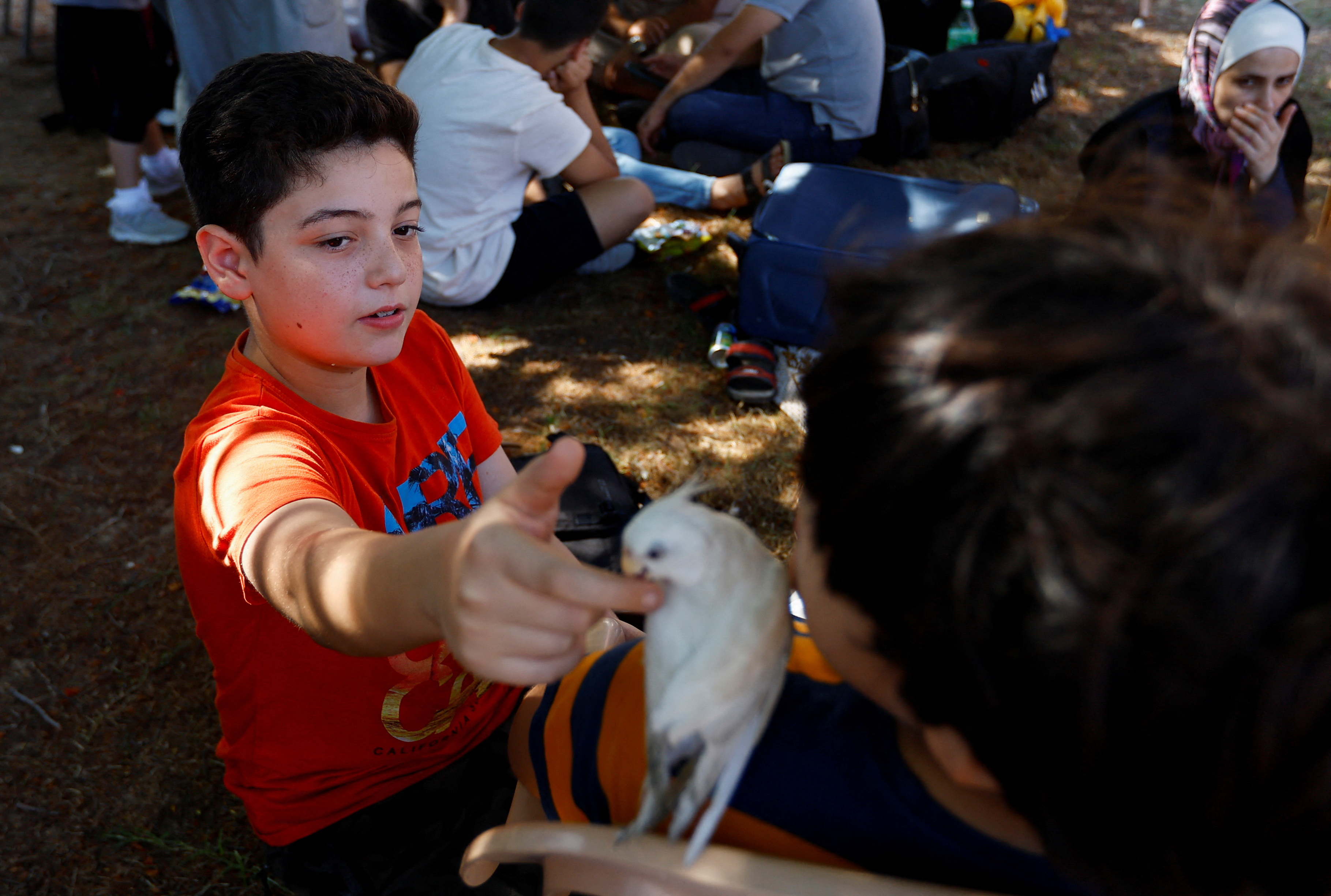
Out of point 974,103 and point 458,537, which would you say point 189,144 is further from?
point 974,103

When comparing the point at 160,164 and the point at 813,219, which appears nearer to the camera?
the point at 813,219

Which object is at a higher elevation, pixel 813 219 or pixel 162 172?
pixel 813 219

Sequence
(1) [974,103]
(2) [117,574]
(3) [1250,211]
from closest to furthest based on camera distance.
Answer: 1. (3) [1250,211]
2. (2) [117,574]
3. (1) [974,103]

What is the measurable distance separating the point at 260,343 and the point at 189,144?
1.30 feet

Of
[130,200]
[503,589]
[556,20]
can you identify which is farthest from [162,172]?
[503,589]

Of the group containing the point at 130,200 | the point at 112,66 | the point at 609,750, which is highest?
the point at 609,750

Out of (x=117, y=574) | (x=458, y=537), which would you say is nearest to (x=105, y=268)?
(x=117, y=574)

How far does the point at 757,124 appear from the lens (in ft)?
15.9

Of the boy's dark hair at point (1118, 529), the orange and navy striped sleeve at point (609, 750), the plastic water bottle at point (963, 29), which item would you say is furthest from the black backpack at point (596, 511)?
the plastic water bottle at point (963, 29)

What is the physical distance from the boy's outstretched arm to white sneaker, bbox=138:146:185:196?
492cm

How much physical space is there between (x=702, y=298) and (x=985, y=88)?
2949 millimetres

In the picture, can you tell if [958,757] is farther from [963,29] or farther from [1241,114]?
[963,29]

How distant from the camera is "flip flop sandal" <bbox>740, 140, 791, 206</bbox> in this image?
431cm

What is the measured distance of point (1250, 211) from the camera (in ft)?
3.29
